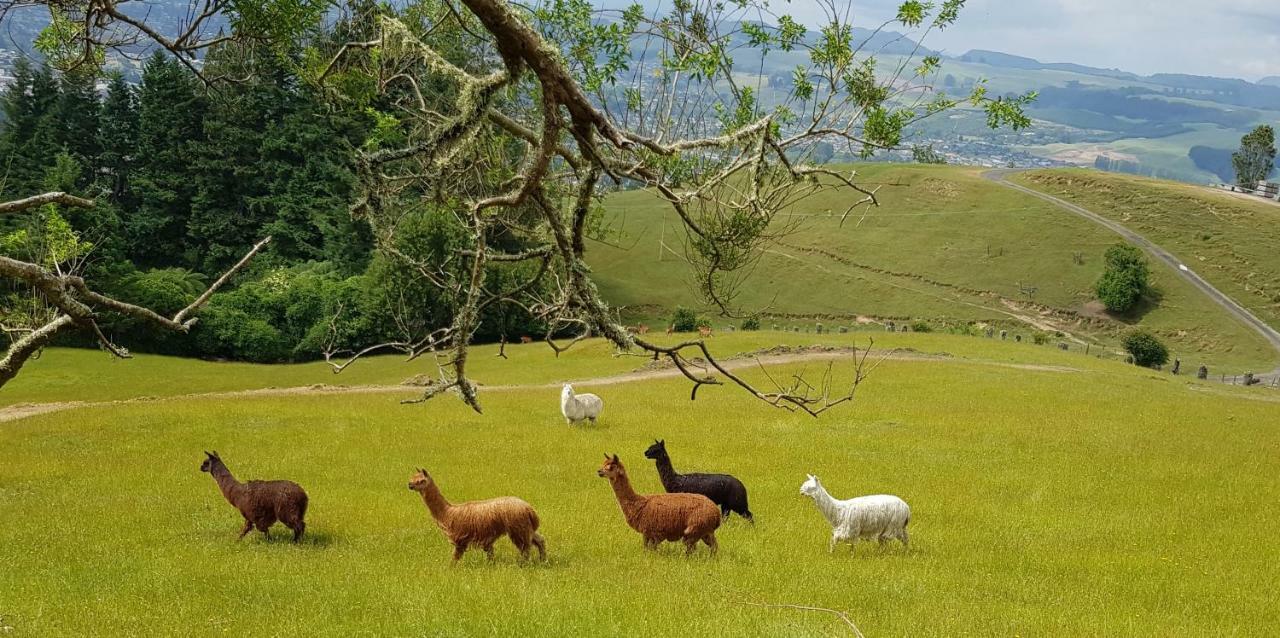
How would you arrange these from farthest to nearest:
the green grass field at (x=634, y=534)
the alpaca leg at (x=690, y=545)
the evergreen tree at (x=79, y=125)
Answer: the evergreen tree at (x=79, y=125) < the alpaca leg at (x=690, y=545) < the green grass field at (x=634, y=534)

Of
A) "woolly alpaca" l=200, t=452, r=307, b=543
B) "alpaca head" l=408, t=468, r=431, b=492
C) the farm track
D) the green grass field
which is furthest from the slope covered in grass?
"woolly alpaca" l=200, t=452, r=307, b=543

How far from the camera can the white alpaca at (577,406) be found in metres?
26.1

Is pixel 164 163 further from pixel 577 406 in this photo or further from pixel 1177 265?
pixel 1177 265

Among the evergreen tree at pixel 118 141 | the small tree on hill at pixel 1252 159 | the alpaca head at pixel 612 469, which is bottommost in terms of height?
the alpaca head at pixel 612 469

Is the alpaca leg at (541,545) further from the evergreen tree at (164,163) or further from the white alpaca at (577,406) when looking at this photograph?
the evergreen tree at (164,163)

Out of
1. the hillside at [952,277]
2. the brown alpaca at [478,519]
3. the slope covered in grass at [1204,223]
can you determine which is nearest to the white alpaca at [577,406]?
the brown alpaca at [478,519]

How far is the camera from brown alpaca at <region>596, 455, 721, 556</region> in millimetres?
12156

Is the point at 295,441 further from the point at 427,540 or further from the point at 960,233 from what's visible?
the point at 960,233

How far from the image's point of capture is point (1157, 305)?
78.8 metres

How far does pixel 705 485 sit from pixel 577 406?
39.6 feet

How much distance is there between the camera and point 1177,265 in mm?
84750

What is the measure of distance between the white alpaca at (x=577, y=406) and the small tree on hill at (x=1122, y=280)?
68.3m

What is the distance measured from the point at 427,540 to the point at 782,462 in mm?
10773

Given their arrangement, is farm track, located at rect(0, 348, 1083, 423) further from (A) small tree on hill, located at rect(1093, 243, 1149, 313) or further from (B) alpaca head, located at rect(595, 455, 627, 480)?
(A) small tree on hill, located at rect(1093, 243, 1149, 313)
